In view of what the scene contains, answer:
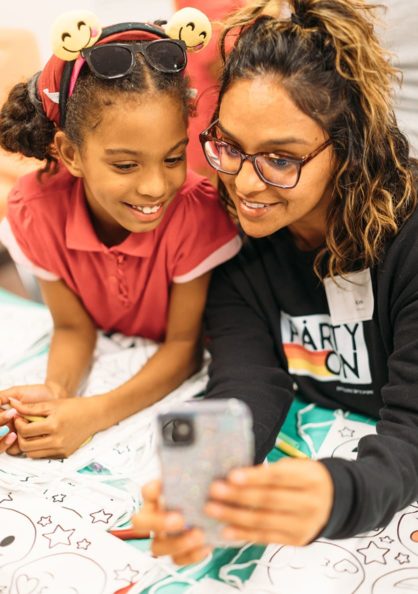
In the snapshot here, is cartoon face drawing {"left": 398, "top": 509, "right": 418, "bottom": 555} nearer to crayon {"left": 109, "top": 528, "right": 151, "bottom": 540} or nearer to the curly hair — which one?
crayon {"left": 109, "top": 528, "right": 151, "bottom": 540}

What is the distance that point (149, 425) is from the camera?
1037mm

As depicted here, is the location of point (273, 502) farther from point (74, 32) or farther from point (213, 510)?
point (74, 32)

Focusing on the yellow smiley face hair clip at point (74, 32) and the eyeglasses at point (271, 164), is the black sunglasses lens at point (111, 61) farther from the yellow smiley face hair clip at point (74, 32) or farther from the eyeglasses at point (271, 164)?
the eyeglasses at point (271, 164)

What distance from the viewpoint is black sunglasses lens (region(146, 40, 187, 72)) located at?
2.83ft

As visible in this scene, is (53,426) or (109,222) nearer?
(53,426)

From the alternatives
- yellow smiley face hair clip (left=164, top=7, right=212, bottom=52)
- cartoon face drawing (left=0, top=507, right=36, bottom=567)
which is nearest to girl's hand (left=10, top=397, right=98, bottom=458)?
cartoon face drawing (left=0, top=507, right=36, bottom=567)

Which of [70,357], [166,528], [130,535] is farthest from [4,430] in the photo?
[166,528]

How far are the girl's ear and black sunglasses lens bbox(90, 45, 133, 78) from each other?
13cm

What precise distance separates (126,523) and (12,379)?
0.40 metres

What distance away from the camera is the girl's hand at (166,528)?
595 millimetres

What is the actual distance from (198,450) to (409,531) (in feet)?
1.29

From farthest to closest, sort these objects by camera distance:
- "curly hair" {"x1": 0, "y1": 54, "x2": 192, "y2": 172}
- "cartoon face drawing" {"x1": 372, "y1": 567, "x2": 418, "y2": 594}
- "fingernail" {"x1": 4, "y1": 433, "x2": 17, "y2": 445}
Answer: "fingernail" {"x1": 4, "y1": 433, "x2": 17, "y2": 445}, "curly hair" {"x1": 0, "y1": 54, "x2": 192, "y2": 172}, "cartoon face drawing" {"x1": 372, "y1": 567, "x2": 418, "y2": 594}

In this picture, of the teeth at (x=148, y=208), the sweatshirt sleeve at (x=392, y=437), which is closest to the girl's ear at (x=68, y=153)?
the teeth at (x=148, y=208)

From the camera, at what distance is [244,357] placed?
100cm
